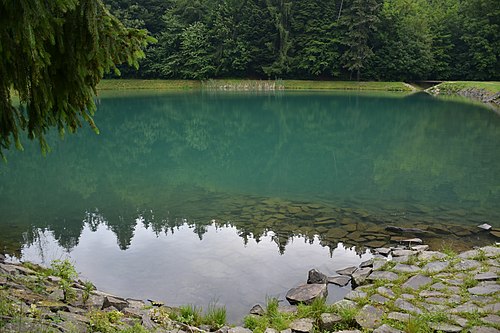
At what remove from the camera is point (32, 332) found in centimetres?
380

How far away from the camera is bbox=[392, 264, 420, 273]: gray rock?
7.41 metres

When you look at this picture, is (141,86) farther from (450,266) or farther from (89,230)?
(450,266)

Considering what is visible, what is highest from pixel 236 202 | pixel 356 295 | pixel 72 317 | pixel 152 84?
pixel 152 84

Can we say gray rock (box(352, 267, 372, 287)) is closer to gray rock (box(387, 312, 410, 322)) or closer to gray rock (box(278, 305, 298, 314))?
gray rock (box(278, 305, 298, 314))

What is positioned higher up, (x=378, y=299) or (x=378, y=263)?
(x=378, y=299)

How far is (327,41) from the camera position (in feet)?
204

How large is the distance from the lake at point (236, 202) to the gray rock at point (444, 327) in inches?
81.0

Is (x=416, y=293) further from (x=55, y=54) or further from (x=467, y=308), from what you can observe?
(x=55, y=54)

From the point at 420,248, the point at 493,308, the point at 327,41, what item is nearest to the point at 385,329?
the point at 493,308

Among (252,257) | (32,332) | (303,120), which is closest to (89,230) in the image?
(252,257)

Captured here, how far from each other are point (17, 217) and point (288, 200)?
7443 millimetres

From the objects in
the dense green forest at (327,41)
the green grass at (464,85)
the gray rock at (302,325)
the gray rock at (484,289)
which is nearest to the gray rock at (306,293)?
the gray rock at (302,325)

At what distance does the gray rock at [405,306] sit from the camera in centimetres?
595

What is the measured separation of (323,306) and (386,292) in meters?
1.04
